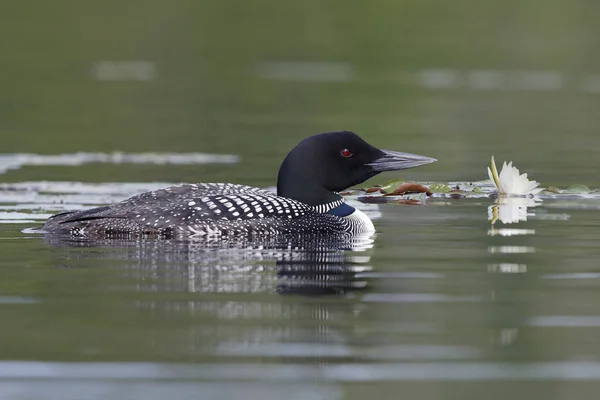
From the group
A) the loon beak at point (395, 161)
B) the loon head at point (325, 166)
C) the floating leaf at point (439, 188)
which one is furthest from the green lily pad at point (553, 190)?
the loon head at point (325, 166)

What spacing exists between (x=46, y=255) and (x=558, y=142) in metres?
8.36

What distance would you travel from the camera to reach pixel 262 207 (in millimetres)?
8805

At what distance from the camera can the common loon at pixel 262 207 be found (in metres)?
8.71

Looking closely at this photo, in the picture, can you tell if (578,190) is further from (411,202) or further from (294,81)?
(294,81)

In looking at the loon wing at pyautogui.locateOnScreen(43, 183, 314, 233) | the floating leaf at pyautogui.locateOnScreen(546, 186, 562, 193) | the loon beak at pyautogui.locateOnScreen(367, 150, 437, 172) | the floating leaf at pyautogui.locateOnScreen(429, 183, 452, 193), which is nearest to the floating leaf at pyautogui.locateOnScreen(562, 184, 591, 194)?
the floating leaf at pyautogui.locateOnScreen(546, 186, 562, 193)

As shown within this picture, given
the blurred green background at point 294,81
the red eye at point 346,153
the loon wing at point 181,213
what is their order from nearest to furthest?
the loon wing at point 181,213 < the red eye at point 346,153 < the blurred green background at point 294,81

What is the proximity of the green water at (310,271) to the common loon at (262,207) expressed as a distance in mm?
242

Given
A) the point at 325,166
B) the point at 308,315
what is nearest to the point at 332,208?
the point at 325,166

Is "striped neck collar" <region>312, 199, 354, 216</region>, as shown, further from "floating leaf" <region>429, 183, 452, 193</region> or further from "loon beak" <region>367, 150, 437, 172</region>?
"floating leaf" <region>429, 183, 452, 193</region>

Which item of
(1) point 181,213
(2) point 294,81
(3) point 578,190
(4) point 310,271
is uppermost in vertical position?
(2) point 294,81

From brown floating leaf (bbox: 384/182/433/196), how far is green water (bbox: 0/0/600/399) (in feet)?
0.59

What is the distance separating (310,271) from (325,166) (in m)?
1.73

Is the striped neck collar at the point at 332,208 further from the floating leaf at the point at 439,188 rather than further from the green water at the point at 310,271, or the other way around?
the floating leaf at the point at 439,188

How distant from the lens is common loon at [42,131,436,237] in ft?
28.6
